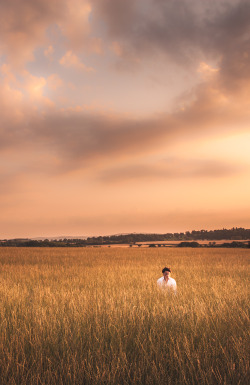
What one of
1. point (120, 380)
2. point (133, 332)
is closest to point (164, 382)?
point (120, 380)

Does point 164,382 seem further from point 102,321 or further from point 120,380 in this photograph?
point 102,321

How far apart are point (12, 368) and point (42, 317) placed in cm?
154

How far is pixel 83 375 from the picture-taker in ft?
9.29

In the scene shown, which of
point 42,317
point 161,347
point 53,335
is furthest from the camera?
point 42,317

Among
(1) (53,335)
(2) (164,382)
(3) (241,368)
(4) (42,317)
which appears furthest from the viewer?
(4) (42,317)

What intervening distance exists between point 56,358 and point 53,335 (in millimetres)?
608

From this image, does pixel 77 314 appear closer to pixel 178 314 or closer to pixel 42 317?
pixel 42 317

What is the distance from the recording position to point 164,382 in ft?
9.00

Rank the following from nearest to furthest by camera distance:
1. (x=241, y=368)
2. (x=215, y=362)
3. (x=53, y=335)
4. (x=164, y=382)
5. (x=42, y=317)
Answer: (x=164, y=382) < (x=241, y=368) < (x=215, y=362) < (x=53, y=335) < (x=42, y=317)

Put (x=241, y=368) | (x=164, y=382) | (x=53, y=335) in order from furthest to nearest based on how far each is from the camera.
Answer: (x=53, y=335) < (x=241, y=368) < (x=164, y=382)

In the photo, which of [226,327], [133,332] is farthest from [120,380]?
[226,327]

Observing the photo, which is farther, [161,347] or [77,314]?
[77,314]

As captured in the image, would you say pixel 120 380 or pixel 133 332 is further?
pixel 133 332

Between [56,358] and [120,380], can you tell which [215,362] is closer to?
[120,380]
